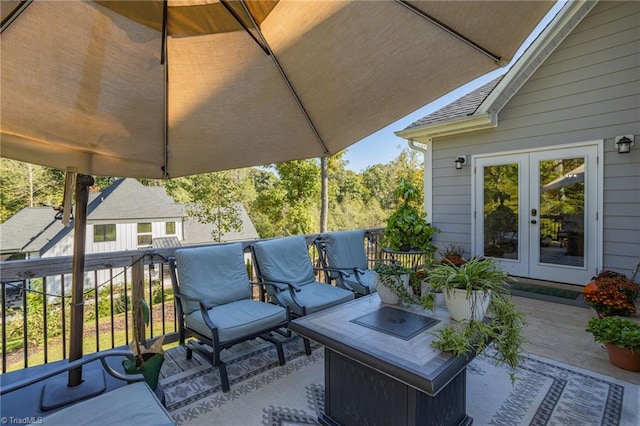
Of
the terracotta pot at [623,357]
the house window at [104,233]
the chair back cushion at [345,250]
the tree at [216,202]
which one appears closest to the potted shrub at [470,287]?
the terracotta pot at [623,357]

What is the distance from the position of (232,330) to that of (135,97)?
1.75 meters

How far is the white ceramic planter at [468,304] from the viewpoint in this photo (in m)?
1.93

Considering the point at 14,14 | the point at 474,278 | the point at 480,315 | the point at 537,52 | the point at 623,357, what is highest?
the point at 537,52

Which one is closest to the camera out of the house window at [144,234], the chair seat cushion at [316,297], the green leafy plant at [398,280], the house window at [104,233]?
the green leafy plant at [398,280]

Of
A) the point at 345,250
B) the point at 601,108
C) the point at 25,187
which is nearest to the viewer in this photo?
the point at 345,250

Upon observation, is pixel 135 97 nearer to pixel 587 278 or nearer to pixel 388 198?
pixel 587 278

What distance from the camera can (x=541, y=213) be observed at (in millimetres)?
4871

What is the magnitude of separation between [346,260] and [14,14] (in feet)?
11.8

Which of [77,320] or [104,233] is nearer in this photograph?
[77,320]

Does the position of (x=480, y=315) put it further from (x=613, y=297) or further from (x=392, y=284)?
(x=613, y=297)

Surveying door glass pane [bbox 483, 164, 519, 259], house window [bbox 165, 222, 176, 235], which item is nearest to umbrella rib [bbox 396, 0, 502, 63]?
door glass pane [bbox 483, 164, 519, 259]

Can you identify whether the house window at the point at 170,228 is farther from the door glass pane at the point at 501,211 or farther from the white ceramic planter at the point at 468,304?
the white ceramic planter at the point at 468,304

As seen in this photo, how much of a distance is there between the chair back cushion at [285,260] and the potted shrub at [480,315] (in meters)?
1.79

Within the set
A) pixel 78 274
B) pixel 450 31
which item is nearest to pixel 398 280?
pixel 450 31
